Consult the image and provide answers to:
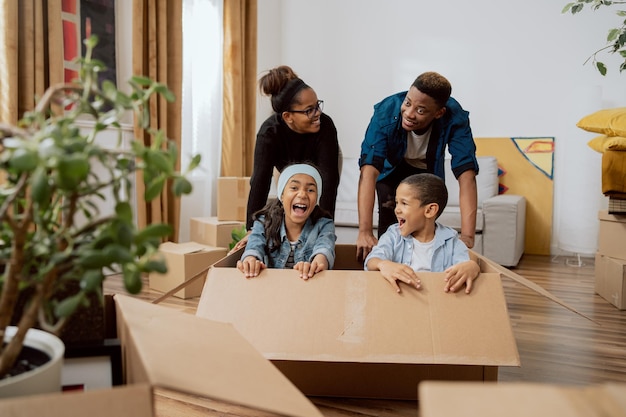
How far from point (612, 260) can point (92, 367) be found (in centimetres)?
279

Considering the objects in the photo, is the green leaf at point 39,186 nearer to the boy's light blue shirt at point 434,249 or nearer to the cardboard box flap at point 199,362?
the cardboard box flap at point 199,362

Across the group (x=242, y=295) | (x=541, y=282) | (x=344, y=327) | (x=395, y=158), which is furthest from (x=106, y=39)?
(x=541, y=282)

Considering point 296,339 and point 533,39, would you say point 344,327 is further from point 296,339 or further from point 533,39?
point 533,39

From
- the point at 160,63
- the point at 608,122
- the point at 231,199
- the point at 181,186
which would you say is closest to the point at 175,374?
the point at 181,186

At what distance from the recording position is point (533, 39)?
170 inches

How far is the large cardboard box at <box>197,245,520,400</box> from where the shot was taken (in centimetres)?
122

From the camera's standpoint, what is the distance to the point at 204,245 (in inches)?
133

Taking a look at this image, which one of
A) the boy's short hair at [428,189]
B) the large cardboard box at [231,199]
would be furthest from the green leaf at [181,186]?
the large cardboard box at [231,199]

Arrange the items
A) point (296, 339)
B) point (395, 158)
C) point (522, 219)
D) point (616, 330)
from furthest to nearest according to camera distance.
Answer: point (522, 219), point (616, 330), point (395, 158), point (296, 339)

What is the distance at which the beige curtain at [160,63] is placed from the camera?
353 centimetres

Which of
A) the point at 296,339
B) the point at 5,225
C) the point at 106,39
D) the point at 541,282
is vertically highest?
the point at 106,39

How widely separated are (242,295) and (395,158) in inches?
38.8

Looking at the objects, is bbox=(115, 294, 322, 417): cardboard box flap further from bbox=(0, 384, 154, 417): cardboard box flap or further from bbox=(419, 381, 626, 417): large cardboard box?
bbox=(419, 381, 626, 417): large cardboard box

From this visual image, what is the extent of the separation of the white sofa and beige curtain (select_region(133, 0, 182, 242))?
49.8 inches
